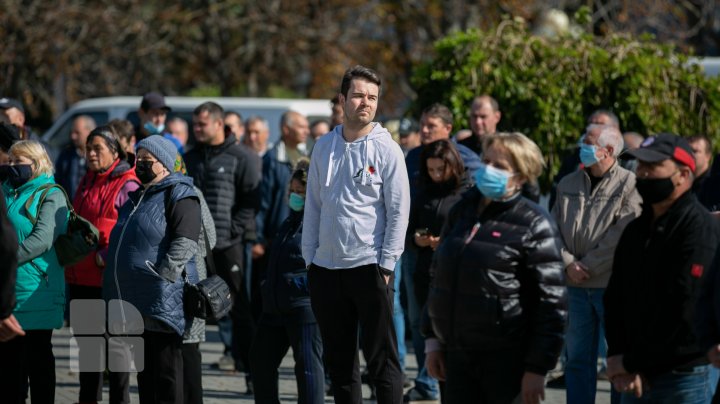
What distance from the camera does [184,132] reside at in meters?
12.2

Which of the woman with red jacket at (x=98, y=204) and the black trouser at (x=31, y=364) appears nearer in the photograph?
the black trouser at (x=31, y=364)

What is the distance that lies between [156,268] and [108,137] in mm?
1817

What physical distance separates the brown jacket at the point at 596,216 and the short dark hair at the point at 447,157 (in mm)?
761

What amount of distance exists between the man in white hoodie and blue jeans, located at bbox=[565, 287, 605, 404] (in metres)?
1.35

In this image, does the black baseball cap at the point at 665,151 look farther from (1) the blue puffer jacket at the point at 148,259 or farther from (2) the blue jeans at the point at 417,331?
(2) the blue jeans at the point at 417,331

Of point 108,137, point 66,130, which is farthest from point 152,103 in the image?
point 66,130

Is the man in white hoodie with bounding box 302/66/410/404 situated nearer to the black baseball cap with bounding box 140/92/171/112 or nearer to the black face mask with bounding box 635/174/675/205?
the black face mask with bounding box 635/174/675/205

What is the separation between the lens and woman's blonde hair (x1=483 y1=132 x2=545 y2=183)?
545 centimetres

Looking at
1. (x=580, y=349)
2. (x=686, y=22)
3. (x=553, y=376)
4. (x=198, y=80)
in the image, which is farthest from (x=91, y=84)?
(x=580, y=349)

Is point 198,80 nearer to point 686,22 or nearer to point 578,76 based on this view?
point 686,22

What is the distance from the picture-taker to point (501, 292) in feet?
17.2

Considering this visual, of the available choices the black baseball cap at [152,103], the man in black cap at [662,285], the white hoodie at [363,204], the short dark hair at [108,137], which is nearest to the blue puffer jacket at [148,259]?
the white hoodie at [363,204]

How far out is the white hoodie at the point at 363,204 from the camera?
6.52 meters

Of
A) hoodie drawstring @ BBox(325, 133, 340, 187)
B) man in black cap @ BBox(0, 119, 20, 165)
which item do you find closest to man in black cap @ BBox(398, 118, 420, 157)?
man in black cap @ BBox(0, 119, 20, 165)
